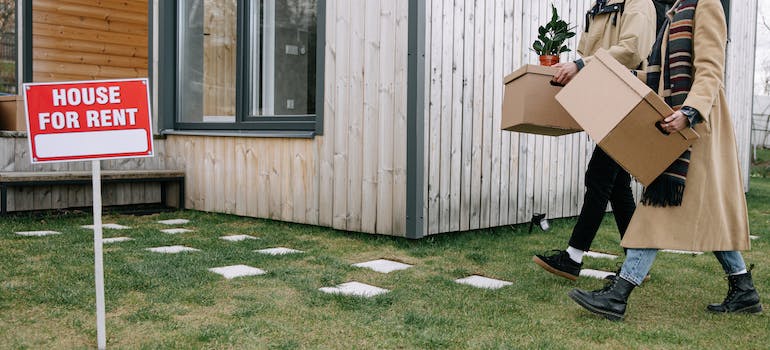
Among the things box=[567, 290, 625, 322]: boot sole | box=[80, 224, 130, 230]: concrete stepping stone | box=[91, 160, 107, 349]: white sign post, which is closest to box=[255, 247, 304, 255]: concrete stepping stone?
box=[80, 224, 130, 230]: concrete stepping stone

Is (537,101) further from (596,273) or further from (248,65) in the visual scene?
(248,65)

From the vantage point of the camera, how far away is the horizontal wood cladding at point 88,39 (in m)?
7.71

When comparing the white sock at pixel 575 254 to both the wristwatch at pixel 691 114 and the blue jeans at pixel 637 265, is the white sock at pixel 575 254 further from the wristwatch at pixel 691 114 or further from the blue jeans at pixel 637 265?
the wristwatch at pixel 691 114

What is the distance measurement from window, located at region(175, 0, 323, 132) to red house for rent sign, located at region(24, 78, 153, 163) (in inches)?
112

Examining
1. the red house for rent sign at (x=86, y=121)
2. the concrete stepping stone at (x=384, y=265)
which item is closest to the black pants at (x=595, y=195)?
the concrete stepping stone at (x=384, y=265)

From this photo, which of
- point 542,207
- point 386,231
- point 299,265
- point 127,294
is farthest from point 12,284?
point 542,207

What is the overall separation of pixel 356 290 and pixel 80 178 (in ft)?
11.3

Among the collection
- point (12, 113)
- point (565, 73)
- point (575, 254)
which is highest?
point (565, 73)

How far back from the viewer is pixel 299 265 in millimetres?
3732

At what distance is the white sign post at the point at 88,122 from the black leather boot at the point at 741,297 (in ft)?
7.49

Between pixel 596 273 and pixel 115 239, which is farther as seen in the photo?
pixel 115 239

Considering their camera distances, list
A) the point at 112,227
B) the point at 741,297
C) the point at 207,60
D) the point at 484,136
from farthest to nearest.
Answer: the point at 207,60, the point at 112,227, the point at 484,136, the point at 741,297

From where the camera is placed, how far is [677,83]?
260 centimetres

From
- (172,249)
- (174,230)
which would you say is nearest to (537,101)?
(172,249)
